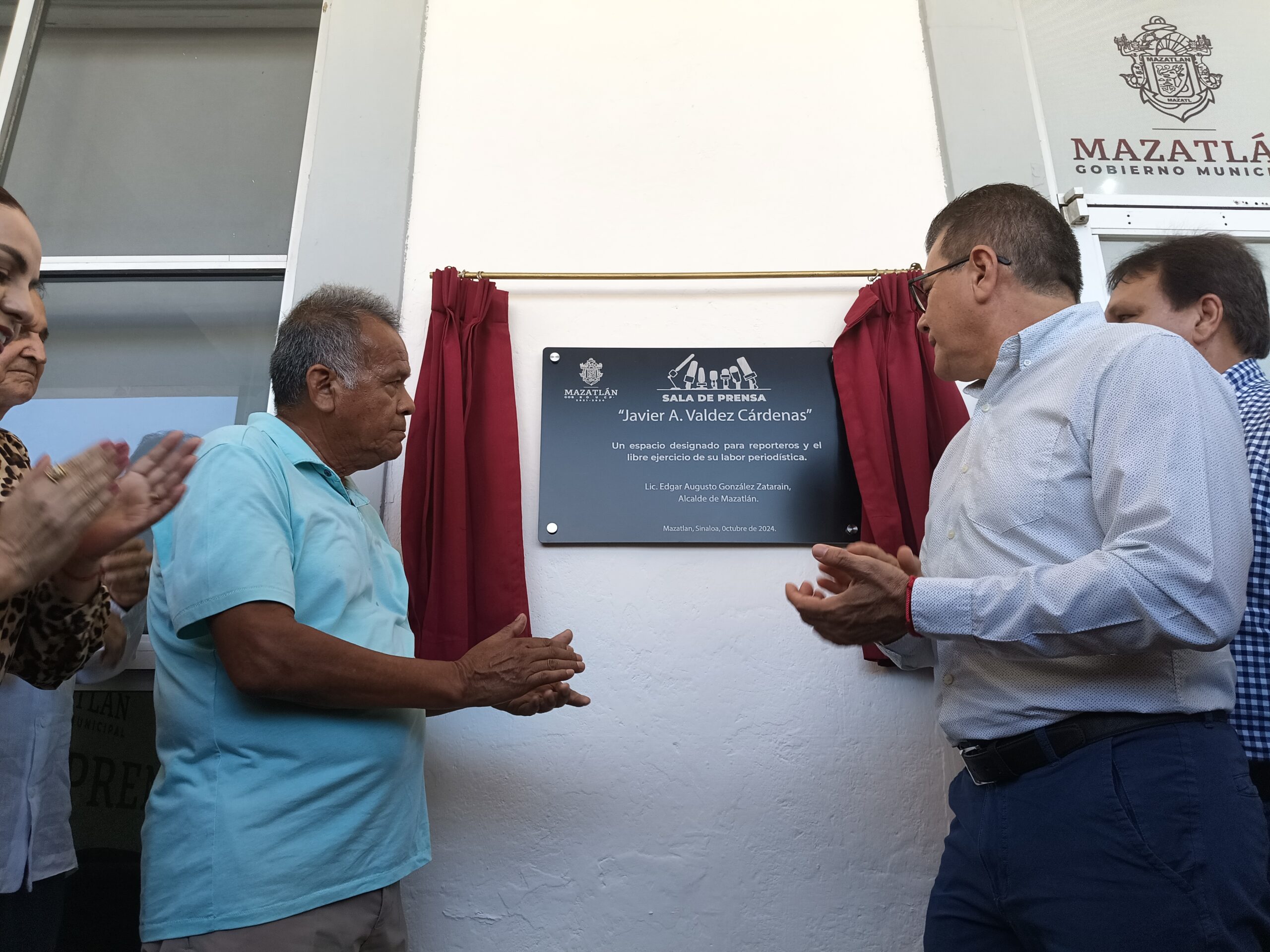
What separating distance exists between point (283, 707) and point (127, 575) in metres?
0.54

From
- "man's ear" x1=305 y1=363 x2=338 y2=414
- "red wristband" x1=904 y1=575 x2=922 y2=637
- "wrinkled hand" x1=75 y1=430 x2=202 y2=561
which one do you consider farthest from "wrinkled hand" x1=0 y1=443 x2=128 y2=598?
"red wristband" x1=904 y1=575 x2=922 y2=637

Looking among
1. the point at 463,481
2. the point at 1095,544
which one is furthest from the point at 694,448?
the point at 1095,544

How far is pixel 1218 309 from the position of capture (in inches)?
69.4

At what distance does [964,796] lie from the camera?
56.2 inches

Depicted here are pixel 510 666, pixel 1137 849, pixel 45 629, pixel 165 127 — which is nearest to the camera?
pixel 1137 849

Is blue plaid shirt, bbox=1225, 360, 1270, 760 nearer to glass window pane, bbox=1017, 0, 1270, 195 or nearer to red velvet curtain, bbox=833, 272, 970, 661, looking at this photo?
red velvet curtain, bbox=833, 272, 970, 661

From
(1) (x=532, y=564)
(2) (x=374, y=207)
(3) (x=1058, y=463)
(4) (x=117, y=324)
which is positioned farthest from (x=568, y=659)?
(4) (x=117, y=324)

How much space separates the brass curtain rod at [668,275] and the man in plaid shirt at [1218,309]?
0.54 meters

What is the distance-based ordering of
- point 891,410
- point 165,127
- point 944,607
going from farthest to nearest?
point 165,127, point 891,410, point 944,607

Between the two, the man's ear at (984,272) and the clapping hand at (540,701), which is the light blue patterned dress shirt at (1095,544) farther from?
the clapping hand at (540,701)

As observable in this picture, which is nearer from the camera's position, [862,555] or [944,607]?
[944,607]

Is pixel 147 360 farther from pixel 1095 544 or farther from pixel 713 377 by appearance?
pixel 1095 544

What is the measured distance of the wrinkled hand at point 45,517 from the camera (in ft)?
3.33

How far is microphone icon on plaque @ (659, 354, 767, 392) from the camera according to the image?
7.48 ft
